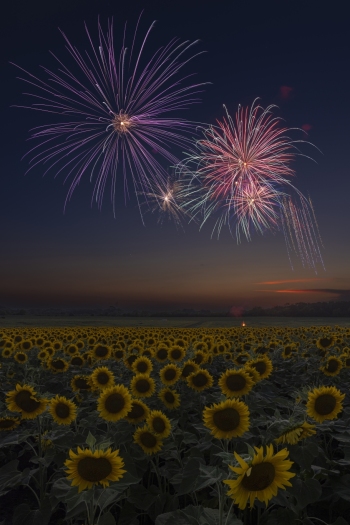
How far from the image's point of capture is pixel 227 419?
4668 millimetres

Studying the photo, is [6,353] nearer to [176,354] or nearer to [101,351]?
[101,351]

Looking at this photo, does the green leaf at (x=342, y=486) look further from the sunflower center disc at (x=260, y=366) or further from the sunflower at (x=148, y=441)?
the sunflower center disc at (x=260, y=366)

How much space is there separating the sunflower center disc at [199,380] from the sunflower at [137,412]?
182cm

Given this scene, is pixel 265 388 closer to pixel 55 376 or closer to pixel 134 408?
pixel 134 408

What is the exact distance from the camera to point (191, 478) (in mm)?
4133

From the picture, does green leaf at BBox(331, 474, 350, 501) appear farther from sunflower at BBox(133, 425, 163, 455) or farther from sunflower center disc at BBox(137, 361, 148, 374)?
sunflower center disc at BBox(137, 361, 148, 374)

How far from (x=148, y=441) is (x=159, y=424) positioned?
24 cm

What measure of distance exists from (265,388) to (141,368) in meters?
2.64

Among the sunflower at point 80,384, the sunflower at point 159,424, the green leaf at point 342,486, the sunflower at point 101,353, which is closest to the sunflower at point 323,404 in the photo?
the green leaf at point 342,486

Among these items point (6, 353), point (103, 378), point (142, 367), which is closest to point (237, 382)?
point (103, 378)

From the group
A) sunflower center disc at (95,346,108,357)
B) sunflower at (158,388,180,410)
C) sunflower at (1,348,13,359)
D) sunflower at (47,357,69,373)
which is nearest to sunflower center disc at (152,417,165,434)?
sunflower at (158,388,180,410)

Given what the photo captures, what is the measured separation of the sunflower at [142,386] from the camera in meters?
7.39

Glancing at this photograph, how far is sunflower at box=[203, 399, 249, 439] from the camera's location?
Answer: 467 cm

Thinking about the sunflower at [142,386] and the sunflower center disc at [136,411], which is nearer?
the sunflower center disc at [136,411]
